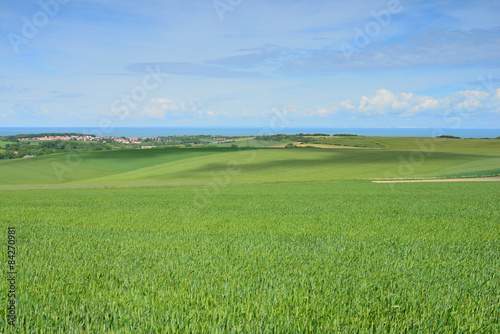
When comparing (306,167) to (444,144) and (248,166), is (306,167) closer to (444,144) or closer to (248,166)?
(248,166)

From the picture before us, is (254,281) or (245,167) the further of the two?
(245,167)

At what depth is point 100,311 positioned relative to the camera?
12.4ft

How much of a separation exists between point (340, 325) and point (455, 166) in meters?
60.4

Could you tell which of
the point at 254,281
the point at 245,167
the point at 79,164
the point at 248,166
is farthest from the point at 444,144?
the point at 254,281

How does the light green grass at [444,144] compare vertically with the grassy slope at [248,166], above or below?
above

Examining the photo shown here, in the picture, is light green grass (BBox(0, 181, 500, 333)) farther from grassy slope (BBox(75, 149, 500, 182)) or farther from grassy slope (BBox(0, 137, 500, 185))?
grassy slope (BBox(75, 149, 500, 182))

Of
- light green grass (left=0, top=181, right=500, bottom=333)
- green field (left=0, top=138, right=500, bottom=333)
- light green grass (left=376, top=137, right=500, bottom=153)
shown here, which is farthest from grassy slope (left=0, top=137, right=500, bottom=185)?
light green grass (left=0, top=181, right=500, bottom=333)

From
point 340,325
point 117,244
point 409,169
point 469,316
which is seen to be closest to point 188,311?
point 340,325

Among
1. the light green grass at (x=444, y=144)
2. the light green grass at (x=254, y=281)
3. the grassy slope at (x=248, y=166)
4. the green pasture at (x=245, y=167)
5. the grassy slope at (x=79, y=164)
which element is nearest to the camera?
the light green grass at (x=254, y=281)

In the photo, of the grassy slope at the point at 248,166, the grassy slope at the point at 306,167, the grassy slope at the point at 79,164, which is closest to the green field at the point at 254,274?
the grassy slope at the point at 248,166

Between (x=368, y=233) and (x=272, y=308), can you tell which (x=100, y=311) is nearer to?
(x=272, y=308)

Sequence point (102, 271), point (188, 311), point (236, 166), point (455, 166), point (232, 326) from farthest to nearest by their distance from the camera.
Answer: point (236, 166) < point (455, 166) < point (102, 271) < point (188, 311) < point (232, 326)

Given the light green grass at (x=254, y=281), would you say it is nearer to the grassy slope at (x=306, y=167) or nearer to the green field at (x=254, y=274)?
the green field at (x=254, y=274)

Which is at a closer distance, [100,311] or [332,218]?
[100,311]
